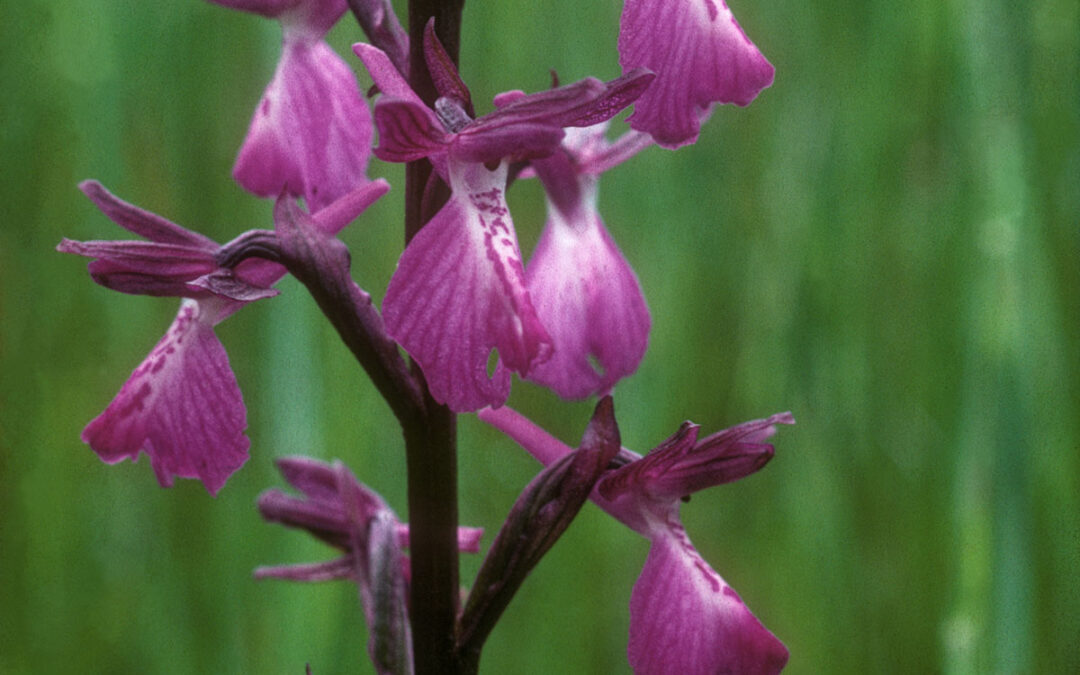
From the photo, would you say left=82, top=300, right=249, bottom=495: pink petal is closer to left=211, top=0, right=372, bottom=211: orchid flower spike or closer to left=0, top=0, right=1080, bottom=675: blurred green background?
left=211, top=0, right=372, bottom=211: orchid flower spike

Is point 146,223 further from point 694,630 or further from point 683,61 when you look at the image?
point 694,630

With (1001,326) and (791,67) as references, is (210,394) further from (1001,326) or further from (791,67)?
(791,67)

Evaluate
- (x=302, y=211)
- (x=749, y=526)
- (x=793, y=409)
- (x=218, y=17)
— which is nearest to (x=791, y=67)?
(x=793, y=409)

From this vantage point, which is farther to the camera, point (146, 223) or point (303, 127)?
point (303, 127)

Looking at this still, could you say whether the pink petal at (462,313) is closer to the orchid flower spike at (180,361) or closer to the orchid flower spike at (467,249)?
the orchid flower spike at (467,249)

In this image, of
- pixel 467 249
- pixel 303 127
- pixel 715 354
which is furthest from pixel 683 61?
pixel 715 354
